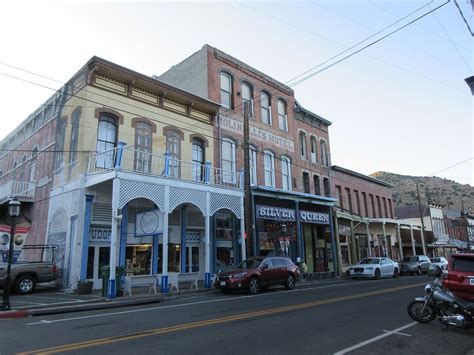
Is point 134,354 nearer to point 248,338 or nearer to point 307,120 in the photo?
point 248,338

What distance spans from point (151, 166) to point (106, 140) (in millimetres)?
2356

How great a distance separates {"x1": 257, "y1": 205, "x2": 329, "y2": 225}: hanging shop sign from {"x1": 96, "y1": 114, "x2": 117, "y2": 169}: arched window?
8.88m

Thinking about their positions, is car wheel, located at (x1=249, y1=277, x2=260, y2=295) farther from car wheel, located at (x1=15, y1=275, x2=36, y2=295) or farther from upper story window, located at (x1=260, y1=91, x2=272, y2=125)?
upper story window, located at (x1=260, y1=91, x2=272, y2=125)

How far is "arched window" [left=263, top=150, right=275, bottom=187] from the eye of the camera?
25191mm

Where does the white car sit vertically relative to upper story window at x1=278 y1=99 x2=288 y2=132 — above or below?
below

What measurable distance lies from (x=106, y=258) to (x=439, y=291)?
13.6 meters

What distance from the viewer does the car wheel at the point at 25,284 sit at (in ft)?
48.9

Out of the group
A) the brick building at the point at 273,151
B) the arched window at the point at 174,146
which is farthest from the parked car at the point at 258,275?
the arched window at the point at 174,146

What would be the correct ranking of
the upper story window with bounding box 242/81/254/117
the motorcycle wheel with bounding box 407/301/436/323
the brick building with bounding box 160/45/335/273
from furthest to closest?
the upper story window with bounding box 242/81/254/117 → the brick building with bounding box 160/45/335/273 → the motorcycle wheel with bounding box 407/301/436/323

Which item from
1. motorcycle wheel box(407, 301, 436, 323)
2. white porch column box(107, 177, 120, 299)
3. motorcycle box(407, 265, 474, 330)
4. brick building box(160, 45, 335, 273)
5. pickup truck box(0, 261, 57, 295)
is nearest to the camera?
motorcycle box(407, 265, 474, 330)

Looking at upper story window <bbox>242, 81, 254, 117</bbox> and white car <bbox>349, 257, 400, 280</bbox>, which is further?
upper story window <bbox>242, 81, 254, 117</bbox>

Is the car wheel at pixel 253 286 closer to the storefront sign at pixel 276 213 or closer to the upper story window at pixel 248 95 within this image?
the storefront sign at pixel 276 213

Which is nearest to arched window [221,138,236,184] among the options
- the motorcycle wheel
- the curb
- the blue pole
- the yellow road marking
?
the blue pole

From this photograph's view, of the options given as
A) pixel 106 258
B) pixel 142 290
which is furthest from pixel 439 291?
pixel 106 258
